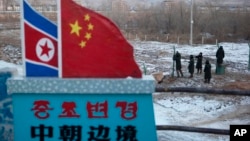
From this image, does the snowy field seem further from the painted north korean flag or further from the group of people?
the painted north korean flag

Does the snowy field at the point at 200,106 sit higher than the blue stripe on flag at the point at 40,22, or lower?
lower

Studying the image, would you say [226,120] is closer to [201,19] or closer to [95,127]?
Answer: [95,127]

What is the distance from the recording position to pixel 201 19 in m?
33.6

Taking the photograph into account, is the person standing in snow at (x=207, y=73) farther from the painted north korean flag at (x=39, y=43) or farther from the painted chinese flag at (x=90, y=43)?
the painted north korean flag at (x=39, y=43)

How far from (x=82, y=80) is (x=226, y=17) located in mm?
32081

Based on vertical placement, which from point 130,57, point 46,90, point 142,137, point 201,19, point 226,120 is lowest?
point 226,120

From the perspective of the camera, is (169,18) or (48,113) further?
(169,18)

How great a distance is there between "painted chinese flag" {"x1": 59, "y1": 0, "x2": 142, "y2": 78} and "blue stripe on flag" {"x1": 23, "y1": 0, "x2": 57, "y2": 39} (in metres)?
0.09

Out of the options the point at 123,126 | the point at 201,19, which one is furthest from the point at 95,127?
the point at 201,19

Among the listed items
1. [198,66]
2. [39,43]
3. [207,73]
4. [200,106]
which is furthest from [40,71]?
[198,66]

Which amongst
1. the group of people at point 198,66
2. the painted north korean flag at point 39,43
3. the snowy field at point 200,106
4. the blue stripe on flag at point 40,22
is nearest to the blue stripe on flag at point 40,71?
the painted north korean flag at point 39,43

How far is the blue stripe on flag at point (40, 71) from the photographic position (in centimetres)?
292

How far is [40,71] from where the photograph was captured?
2.93 meters

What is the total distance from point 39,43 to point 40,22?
0.52ft
